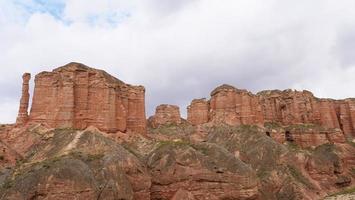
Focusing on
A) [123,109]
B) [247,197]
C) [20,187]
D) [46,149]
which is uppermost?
[123,109]

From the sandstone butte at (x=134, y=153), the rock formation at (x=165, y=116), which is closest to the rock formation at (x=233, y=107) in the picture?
the sandstone butte at (x=134, y=153)

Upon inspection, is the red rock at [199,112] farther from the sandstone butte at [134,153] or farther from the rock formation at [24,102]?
the rock formation at [24,102]

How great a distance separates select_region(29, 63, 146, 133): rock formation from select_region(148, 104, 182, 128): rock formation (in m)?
37.1

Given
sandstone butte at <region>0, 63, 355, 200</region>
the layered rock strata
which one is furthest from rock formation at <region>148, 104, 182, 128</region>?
sandstone butte at <region>0, 63, 355, 200</region>

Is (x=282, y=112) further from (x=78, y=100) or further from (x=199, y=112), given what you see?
(x=78, y=100)

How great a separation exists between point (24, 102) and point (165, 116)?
51.3 m

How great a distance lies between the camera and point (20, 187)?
4438 cm

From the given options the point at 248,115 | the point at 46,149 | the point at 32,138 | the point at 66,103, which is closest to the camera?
the point at 46,149

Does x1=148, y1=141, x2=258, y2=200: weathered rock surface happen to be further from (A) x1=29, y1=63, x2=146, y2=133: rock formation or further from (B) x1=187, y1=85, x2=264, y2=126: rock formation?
(B) x1=187, y1=85, x2=264, y2=126: rock formation

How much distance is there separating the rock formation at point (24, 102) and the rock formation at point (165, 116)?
159 ft

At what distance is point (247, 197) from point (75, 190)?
86.7ft

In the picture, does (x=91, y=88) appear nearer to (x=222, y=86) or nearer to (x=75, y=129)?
(x=75, y=129)

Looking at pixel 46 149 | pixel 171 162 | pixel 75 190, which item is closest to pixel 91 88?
pixel 46 149

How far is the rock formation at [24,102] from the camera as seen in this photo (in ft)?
204
